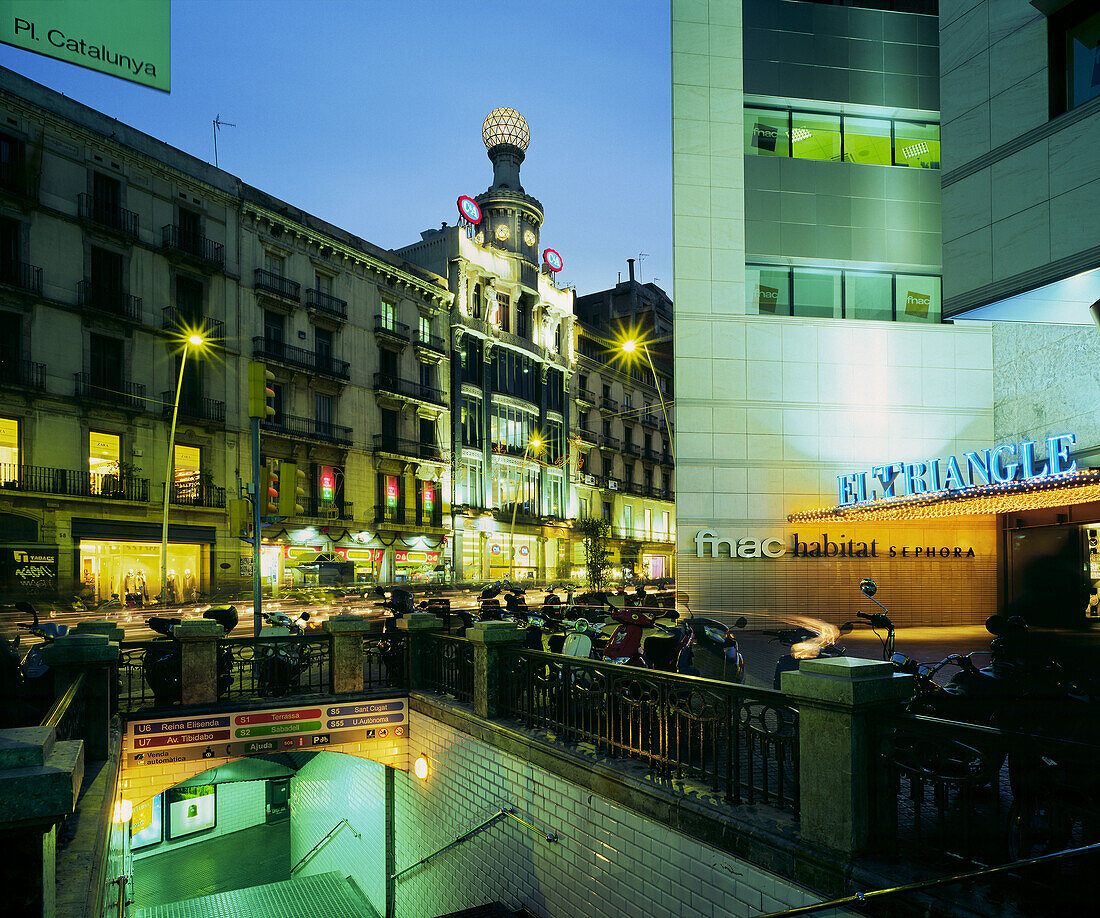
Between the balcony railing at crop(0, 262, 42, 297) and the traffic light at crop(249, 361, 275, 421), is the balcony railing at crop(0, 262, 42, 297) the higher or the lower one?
the higher one

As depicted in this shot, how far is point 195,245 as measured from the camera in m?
35.0

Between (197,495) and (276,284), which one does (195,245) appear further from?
(197,495)

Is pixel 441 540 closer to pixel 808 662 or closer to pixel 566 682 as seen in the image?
pixel 566 682

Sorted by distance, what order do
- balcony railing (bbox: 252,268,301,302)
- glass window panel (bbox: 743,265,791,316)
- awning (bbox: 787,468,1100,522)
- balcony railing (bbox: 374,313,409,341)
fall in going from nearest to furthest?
awning (bbox: 787,468,1100,522)
glass window panel (bbox: 743,265,791,316)
balcony railing (bbox: 252,268,301,302)
balcony railing (bbox: 374,313,409,341)

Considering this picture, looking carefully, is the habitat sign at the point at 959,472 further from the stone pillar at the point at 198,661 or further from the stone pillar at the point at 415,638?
the stone pillar at the point at 198,661

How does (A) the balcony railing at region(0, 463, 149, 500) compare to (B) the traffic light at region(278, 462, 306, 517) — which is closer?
(B) the traffic light at region(278, 462, 306, 517)

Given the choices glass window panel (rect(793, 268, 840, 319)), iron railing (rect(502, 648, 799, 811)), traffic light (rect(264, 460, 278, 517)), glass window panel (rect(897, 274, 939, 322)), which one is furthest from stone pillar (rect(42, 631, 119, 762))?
glass window panel (rect(897, 274, 939, 322))

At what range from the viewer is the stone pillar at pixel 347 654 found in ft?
40.5

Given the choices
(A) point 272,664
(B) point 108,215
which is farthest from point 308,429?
(A) point 272,664

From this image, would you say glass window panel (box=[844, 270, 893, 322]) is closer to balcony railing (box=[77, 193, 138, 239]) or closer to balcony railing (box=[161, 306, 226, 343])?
balcony railing (box=[161, 306, 226, 343])

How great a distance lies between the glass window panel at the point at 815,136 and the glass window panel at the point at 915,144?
195cm

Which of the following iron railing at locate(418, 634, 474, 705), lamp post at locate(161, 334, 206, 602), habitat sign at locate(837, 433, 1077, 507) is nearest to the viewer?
iron railing at locate(418, 634, 474, 705)

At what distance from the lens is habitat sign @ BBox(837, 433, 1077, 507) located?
53.5 ft

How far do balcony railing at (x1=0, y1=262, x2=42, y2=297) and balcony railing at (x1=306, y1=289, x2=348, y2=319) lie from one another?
40.7ft
